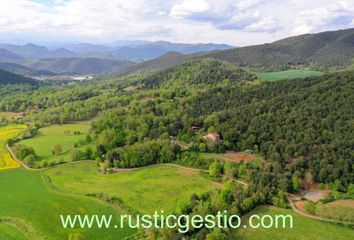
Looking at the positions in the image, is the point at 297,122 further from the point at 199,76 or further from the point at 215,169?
the point at 199,76

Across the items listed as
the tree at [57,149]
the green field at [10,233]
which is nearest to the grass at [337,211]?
the green field at [10,233]

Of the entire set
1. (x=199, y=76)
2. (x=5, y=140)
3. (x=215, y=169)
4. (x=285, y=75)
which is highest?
(x=285, y=75)

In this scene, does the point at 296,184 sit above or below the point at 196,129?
below

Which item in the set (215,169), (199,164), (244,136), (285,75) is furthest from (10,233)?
(285,75)

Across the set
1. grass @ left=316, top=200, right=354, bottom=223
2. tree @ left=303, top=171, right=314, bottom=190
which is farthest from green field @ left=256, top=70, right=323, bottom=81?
grass @ left=316, top=200, right=354, bottom=223

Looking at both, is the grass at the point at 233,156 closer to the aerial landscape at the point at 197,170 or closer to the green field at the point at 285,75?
the aerial landscape at the point at 197,170

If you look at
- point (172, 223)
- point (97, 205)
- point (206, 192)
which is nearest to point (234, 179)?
point (206, 192)

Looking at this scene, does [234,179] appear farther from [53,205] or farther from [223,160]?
[53,205]
